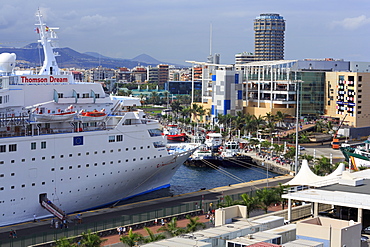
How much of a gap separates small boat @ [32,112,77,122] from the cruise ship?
0.17 feet

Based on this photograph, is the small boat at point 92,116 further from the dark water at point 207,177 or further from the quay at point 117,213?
the dark water at point 207,177

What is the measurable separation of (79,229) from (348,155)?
27.9 m

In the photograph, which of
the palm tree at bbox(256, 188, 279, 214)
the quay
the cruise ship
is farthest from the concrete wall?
the cruise ship

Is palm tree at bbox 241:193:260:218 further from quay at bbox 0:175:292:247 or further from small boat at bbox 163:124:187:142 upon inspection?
small boat at bbox 163:124:187:142

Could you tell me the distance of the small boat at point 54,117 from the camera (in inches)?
1247

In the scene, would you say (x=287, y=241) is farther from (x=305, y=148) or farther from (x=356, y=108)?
(x=356, y=108)

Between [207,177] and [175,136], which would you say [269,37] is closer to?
[175,136]

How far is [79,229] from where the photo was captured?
27625 mm

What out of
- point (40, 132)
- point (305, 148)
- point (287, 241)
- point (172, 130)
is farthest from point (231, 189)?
point (172, 130)

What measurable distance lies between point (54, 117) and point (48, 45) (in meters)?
6.46

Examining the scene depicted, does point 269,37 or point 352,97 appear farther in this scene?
point 269,37

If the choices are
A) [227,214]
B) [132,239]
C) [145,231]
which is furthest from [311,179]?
[132,239]

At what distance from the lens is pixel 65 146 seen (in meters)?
31.5

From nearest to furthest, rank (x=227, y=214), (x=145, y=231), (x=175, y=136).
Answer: (x=227, y=214), (x=145, y=231), (x=175, y=136)
